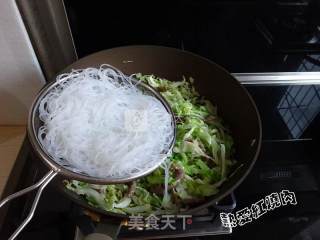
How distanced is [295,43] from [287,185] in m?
0.41

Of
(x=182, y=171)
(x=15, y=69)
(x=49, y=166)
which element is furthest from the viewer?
(x=15, y=69)

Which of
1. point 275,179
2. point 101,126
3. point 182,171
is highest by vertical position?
point 101,126

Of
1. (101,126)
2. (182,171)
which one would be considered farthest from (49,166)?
(182,171)

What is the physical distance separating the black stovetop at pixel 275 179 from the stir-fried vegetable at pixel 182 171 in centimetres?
8

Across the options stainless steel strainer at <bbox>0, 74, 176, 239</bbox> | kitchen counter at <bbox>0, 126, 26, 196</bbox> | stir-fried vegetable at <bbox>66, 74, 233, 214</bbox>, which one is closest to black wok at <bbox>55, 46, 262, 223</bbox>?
stir-fried vegetable at <bbox>66, 74, 233, 214</bbox>

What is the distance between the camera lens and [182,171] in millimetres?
680

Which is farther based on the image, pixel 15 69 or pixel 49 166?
pixel 15 69

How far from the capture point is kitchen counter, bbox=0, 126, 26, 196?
80cm

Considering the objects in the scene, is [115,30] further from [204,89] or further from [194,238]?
[194,238]

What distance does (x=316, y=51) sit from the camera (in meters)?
0.93

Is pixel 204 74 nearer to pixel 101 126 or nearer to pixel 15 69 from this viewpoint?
pixel 101 126

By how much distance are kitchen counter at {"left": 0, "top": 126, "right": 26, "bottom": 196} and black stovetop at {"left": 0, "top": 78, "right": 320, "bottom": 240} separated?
5cm

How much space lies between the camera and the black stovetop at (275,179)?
2.25ft

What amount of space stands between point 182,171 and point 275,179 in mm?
253
